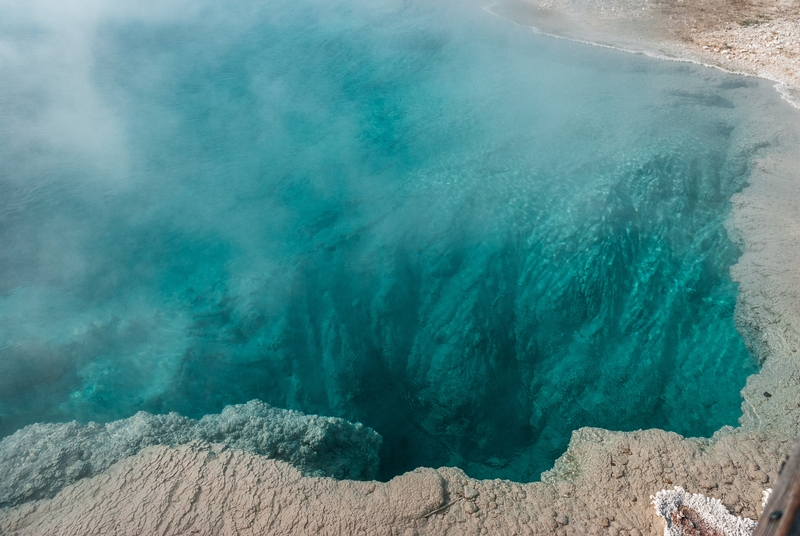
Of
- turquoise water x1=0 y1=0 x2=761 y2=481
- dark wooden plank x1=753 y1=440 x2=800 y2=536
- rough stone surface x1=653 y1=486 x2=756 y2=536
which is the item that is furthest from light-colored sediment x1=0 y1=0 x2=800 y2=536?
dark wooden plank x1=753 y1=440 x2=800 y2=536

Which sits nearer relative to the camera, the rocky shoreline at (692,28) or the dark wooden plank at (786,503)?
the dark wooden plank at (786,503)

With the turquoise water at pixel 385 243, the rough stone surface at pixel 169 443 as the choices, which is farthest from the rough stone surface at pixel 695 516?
the rough stone surface at pixel 169 443

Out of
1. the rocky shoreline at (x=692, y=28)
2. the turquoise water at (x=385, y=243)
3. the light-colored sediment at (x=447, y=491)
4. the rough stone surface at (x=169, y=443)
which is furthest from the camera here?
the rocky shoreline at (x=692, y=28)

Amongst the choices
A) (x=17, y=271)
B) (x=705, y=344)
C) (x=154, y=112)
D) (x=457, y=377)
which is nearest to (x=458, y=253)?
(x=457, y=377)

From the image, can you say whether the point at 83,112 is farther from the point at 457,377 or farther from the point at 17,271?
the point at 457,377

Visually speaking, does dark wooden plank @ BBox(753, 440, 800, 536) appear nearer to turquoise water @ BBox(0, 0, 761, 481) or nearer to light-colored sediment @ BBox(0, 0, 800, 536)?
light-colored sediment @ BBox(0, 0, 800, 536)

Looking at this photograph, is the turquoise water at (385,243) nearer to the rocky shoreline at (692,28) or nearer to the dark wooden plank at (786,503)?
the rocky shoreline at (692,28)

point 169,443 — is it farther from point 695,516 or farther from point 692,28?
point 692,28

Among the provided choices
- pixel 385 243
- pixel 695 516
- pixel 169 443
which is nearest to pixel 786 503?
pixel 695 516
